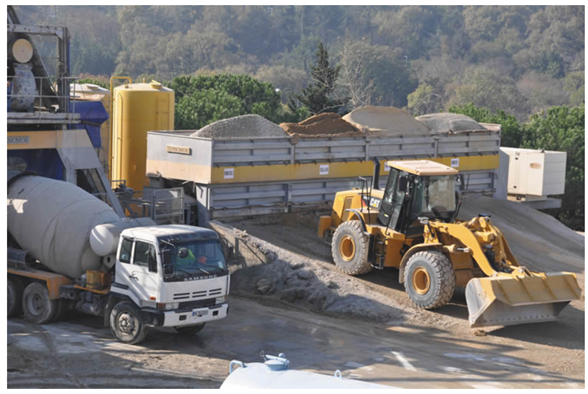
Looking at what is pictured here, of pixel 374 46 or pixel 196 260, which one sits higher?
pixel 374 46

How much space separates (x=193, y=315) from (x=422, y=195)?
→ 5.30 m

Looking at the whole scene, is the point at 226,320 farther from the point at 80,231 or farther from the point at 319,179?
the point at 319,179

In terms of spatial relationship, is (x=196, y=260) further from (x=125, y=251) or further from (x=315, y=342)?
(x=315, y=342)

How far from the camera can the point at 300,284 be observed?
58.2 ft

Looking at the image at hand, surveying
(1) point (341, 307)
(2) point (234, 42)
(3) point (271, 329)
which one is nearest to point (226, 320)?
(3) point (271, 329)

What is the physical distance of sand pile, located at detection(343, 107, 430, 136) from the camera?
2333 cm

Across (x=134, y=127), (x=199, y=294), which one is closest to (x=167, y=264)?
(x=199, y=294)

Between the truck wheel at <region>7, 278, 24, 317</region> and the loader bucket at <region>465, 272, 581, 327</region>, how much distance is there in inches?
302

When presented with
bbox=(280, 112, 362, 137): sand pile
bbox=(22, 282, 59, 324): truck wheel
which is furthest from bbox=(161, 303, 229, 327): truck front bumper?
bbox=(280, 112, 362, 137): sand pile

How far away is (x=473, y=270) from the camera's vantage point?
16.6m

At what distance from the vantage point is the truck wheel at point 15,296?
626 inches

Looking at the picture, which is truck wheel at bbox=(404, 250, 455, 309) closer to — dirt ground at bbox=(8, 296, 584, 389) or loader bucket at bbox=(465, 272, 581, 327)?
dirt ground at bbox=(8, 296, 584, 389)

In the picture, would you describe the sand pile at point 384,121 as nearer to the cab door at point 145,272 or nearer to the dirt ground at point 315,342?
the dirt ground at point 315,342

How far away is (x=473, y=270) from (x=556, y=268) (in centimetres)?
438
